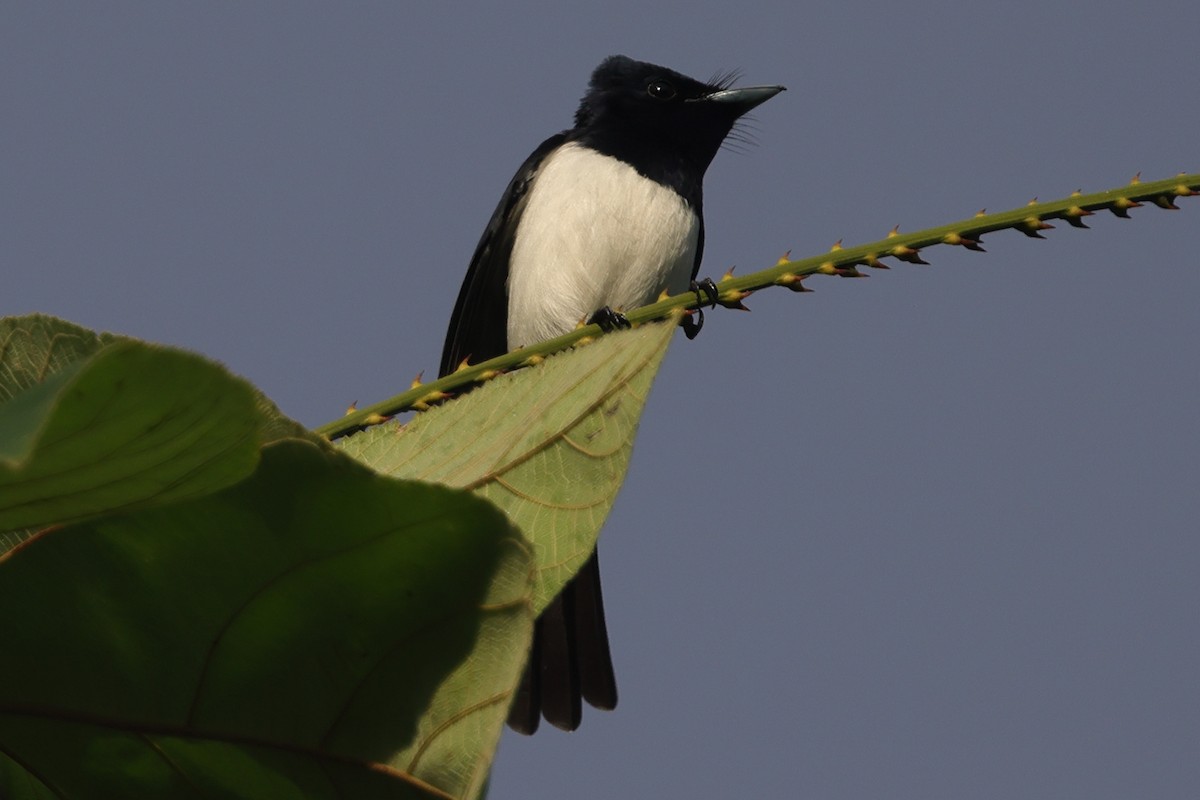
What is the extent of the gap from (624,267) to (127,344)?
413 cm

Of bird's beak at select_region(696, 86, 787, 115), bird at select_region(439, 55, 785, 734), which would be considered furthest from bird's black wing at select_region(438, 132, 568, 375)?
bird's beak at select_region(696, 86, 787, 115)

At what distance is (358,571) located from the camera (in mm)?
764

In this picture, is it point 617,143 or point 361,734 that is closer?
point 361,734

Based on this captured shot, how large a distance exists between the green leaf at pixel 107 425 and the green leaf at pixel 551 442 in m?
0.21

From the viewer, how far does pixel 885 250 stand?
3.83ft

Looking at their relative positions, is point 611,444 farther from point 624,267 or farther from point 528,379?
point 624,267

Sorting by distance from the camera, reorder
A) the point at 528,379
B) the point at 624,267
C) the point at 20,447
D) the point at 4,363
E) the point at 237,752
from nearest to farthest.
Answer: the point at 20,447 < the point at 4,363 < the point at 237,752 < the point at 528,379 < the point at 624,267

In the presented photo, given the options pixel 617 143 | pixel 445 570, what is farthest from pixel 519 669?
pixel 617 143

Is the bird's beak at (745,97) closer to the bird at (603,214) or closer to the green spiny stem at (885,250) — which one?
the bird at (603,214)

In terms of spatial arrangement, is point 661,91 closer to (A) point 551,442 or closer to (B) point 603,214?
(B) point 603,214

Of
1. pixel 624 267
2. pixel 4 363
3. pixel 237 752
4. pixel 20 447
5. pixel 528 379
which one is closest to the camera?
pixel 20 447

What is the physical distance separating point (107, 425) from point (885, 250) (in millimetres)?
704

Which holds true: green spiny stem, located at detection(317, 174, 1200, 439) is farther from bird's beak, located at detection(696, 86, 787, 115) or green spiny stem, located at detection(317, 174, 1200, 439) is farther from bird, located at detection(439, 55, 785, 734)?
bird's beak, located at detection(696, 86, 787, 115)

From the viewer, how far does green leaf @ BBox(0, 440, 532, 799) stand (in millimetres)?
749
